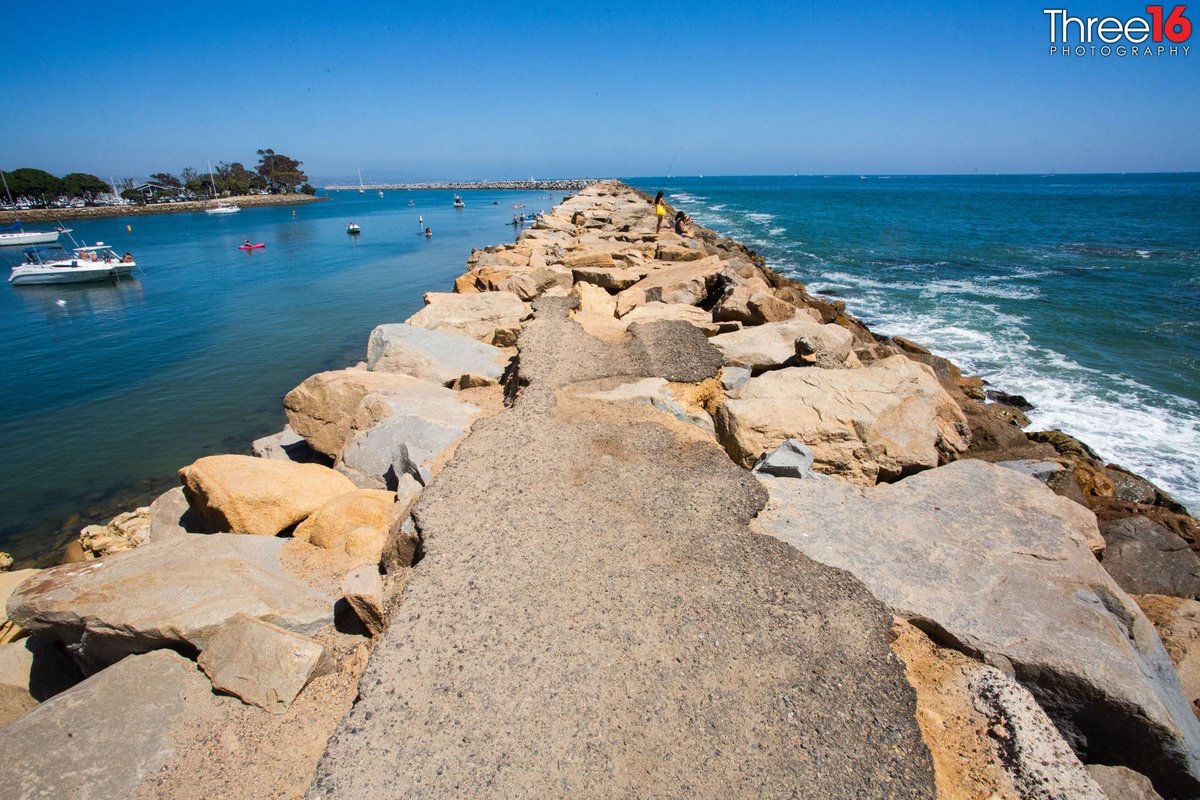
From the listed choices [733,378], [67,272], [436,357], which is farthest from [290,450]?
[67,272]

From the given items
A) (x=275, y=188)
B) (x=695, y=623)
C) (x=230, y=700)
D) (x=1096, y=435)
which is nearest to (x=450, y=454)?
(x=230, y=700)

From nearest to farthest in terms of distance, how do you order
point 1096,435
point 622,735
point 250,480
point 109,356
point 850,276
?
point 622,735, point 250,480, point 1096,435, point 109,356, point 850,276

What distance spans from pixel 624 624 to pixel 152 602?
3.02m

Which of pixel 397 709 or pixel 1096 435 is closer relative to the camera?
pixel 397 709

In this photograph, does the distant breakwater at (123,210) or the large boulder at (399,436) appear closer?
the large boulder at (399,436)

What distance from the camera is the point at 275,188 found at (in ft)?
392

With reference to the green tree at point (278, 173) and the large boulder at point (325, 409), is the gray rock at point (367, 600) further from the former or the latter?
the green tree at point (278, 173)

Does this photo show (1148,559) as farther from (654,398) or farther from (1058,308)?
(1058,308)

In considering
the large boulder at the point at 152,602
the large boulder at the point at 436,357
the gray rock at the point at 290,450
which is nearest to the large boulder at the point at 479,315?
the large boulder at the point at 436,357

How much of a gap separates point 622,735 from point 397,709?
113cm

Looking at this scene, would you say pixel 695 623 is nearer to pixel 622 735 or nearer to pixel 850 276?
pixel 622 735

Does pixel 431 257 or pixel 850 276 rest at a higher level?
pixel 431 257

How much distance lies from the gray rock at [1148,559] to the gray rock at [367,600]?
652 centimetres

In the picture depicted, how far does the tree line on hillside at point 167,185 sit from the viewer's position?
76.2 m
